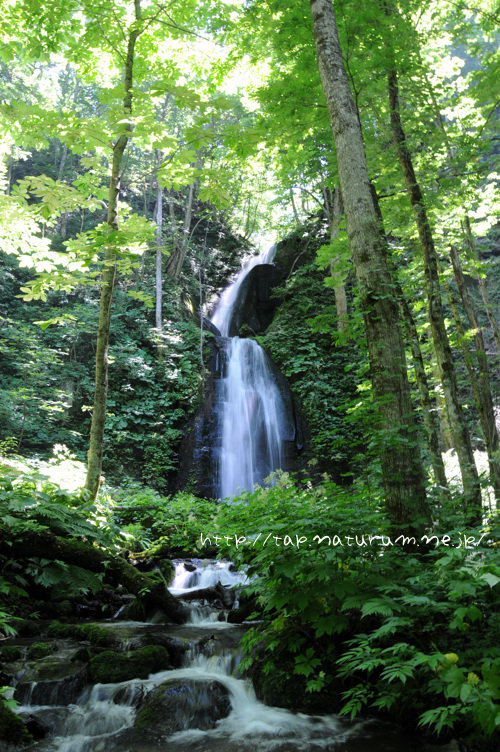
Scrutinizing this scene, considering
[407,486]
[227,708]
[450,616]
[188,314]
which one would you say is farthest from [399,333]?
[188,314]

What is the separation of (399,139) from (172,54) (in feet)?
13.8

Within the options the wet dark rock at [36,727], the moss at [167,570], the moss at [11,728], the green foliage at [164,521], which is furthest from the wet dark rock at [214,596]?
the moss at [11,728]

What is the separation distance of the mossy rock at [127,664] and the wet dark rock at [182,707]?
1.21ft

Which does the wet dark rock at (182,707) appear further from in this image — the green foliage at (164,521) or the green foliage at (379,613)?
the green foliage at (164,521)

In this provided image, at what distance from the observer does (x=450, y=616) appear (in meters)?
2.57

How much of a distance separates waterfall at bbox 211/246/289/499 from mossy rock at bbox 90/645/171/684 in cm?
833

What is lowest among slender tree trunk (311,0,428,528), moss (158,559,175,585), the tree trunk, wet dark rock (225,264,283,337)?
moss (158,559,175,585)

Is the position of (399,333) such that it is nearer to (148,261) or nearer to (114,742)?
(114,742)

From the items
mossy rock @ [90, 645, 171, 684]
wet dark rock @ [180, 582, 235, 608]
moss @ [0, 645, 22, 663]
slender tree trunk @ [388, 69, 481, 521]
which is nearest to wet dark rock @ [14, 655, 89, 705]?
mossy rock @ [90, 645, 171, 684]

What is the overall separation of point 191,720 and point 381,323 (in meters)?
3.70

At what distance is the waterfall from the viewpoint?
13797mm

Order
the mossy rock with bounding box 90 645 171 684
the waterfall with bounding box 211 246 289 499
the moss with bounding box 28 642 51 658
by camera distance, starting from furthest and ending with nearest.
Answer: the waterfall with bounding box 211 246 289 499 < the moss with bounding box 28 642 51 658 < the mossy rock with bounding box 90 645 171 684

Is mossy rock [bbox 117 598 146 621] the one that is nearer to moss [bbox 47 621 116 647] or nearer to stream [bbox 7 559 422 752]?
moss [bbox 47 621 116 647]

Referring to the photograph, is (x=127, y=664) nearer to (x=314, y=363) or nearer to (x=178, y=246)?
(x=314, y=363)
